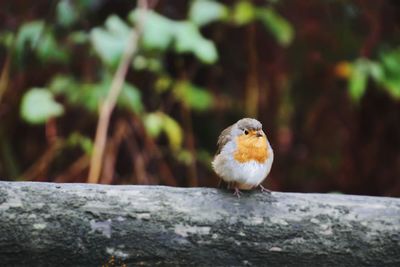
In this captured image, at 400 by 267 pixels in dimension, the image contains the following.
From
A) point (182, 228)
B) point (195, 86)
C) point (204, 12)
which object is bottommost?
point (182, 228)

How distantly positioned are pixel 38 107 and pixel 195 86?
125 cm

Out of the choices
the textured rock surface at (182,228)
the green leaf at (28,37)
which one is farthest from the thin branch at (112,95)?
the textured rock surface at (182,228)

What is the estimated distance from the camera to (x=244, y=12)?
4.04 m

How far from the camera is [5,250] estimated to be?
1.91 m

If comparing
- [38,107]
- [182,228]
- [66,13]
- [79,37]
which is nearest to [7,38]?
[66,13]

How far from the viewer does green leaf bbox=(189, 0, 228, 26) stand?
12.3 ft

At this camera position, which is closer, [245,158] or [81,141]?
[245,158]

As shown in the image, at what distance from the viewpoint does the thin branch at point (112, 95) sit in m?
3.68

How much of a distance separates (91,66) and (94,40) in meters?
0.58

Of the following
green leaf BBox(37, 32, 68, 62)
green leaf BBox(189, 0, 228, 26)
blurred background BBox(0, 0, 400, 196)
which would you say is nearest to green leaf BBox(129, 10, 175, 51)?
blurred background BBox(0, 0, 400, 196)

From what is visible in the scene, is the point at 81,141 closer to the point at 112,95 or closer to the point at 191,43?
the point at 112,95

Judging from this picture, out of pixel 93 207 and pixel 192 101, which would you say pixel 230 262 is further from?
pixel 192 101

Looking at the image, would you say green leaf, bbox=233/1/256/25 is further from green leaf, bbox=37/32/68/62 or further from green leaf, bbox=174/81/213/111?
green leaf, bbox=37/32/68/62

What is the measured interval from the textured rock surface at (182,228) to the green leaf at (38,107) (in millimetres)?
1639
